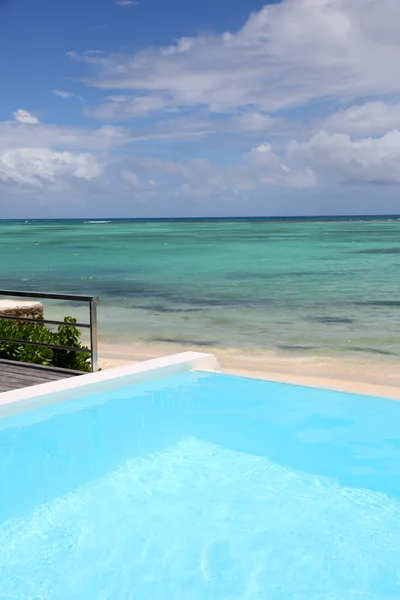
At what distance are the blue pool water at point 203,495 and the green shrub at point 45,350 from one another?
1566 mm

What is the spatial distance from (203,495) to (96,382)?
2534 millimetres

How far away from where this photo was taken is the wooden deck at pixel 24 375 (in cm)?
847

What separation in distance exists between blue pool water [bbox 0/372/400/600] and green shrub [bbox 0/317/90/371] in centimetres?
157

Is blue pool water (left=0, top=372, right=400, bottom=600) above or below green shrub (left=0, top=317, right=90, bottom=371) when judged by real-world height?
below

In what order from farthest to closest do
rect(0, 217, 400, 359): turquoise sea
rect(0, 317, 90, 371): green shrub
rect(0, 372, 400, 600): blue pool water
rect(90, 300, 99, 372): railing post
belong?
rect(0, 217, 400, 359): turquoise sea < rect(0, 317, 90, 371): green shrub < rect(90, 300, 99, 372): railing post < rect(0, 372, 400, 600): blue pool water

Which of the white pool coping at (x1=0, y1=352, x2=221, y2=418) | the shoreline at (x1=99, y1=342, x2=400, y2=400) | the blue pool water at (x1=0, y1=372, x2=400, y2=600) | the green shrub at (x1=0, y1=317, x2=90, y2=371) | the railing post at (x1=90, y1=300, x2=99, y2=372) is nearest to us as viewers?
the blue pool water at (x1=0, y1=372, x2=400, y2=600)

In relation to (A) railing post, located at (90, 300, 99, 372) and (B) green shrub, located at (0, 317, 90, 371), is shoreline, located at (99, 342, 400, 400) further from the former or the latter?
(A) railing post, located at (90, 300, 99, 372)

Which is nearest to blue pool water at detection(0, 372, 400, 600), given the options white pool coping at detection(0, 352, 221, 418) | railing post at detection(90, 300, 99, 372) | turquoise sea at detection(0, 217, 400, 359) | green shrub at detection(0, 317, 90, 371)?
white pool coping at detection(0, 352, 221, 418)

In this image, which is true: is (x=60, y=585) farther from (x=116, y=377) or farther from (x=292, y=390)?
(x=292, y=390)

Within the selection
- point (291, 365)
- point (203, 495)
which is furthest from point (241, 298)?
point (203, 495)

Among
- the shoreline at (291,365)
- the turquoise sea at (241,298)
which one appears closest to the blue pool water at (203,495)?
the shoreline at (291,365)

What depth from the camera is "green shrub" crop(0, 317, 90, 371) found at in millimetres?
9922

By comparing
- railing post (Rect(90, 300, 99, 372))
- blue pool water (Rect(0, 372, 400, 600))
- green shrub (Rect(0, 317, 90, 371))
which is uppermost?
railing post (Rect(90, 300, 99, 372))

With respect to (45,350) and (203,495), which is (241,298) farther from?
(203,495)
